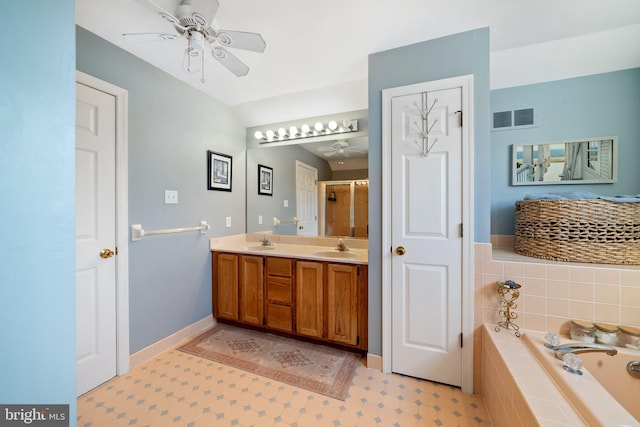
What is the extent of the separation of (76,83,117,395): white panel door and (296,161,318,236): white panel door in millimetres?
1655

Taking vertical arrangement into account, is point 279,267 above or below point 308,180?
below

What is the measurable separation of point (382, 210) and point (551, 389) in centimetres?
123

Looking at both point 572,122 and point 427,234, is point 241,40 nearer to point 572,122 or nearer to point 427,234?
point 427,234

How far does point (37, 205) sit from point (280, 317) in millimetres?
2002

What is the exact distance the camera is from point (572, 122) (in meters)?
1.95

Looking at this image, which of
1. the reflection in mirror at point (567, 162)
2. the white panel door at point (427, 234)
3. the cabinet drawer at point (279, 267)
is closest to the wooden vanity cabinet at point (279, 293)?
the cabinet drawer at point (279, 267)

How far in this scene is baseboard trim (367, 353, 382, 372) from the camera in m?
1.86

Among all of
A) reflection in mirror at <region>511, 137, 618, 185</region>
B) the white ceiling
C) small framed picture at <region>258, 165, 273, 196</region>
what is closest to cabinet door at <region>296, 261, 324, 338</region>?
small framed picture at <region>258, 165, 273, 196</region>

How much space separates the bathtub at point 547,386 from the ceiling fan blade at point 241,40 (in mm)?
2205

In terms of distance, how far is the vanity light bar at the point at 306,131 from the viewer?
2.48 m

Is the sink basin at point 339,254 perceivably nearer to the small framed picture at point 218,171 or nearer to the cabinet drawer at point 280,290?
the cabinet drawer at point 280,290

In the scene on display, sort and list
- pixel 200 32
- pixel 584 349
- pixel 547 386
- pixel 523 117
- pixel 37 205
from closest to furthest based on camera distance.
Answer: pixel 37 205
pixel 547 386
pixel 584 349
pixel 200 32
pixel 523 117

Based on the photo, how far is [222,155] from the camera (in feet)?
8.69

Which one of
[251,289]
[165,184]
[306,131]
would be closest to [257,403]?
[251,289]
